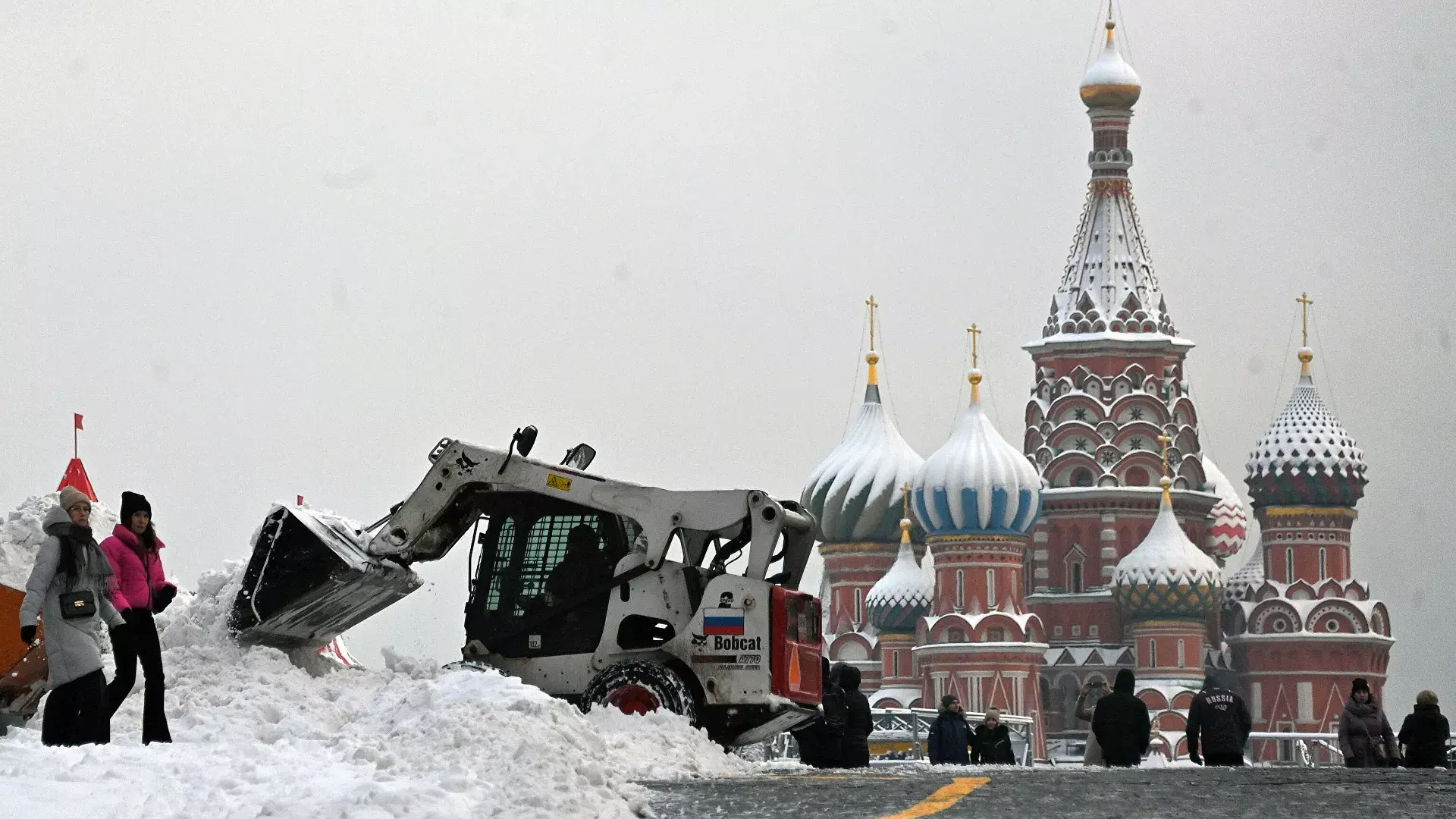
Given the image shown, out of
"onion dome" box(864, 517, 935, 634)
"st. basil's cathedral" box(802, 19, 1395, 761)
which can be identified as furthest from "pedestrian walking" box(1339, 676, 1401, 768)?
"onion dome" box(864, 517, 935, 634)

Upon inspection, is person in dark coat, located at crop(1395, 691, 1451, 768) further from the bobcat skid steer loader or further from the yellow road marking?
the yellow road marking

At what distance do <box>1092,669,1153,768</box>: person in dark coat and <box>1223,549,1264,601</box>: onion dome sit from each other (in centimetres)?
7079

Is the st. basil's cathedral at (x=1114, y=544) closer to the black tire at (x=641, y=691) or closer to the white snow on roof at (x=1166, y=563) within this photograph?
the white snow on roof at (x=1166, y=563)

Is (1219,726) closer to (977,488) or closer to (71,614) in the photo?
(71,614)

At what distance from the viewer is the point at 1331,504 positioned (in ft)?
287

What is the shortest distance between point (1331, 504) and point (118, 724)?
76471mm

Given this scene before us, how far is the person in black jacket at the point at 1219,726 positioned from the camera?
58.4ft

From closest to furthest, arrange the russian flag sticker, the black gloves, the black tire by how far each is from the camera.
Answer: the black gloves, the black tire, the russian flag sticker

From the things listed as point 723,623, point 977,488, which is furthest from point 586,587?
point 977,488

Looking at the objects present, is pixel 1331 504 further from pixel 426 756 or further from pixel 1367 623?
pixel 426 756


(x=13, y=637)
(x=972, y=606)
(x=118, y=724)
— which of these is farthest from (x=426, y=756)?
(x=972, y=606)

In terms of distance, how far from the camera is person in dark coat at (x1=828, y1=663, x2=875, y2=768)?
17.1 meters

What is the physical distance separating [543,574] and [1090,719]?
4206 millimetres

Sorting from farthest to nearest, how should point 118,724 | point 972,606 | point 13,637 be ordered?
point 972,606, point 118,724, point 13,637
